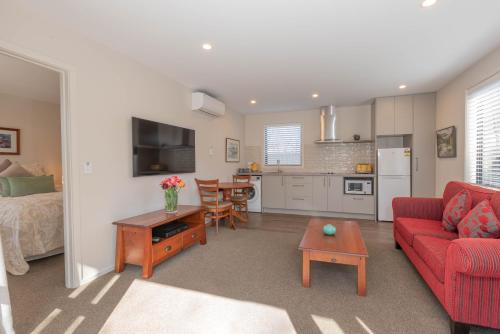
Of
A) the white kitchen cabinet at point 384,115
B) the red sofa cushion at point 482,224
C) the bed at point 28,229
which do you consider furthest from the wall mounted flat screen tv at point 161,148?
the white kitchen cabinet at point 384,115

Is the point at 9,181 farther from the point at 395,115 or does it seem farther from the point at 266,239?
the point at 395,115

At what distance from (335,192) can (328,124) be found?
4.96 ft

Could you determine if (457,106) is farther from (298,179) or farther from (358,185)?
(298,179)

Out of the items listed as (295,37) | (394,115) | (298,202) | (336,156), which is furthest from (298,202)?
(295,37)

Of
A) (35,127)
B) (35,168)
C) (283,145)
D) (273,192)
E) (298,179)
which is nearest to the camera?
(35,168)

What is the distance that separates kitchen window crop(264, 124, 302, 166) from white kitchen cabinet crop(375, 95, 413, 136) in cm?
173

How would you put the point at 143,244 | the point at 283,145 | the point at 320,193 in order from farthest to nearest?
the point at 283,145 < the point at 320,193 < the point at 143,244

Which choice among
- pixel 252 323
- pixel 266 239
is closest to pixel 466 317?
pixel 252 323

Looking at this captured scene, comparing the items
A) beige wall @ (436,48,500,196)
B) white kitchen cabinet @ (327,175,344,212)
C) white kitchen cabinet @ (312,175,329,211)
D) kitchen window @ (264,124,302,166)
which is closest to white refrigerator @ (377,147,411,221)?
beige wall @ (436,48,500,196)

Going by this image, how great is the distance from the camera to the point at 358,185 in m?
4.75

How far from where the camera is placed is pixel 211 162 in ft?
15.1

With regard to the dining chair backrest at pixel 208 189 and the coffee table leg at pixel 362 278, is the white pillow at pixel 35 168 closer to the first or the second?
the dining chair backrest at pixel 208 189

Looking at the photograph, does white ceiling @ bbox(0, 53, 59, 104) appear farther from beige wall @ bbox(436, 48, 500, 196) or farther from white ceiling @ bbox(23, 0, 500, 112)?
beige wall @ bbox(436, 48, 500, 196)

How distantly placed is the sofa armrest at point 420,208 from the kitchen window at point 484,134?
0.63 m
